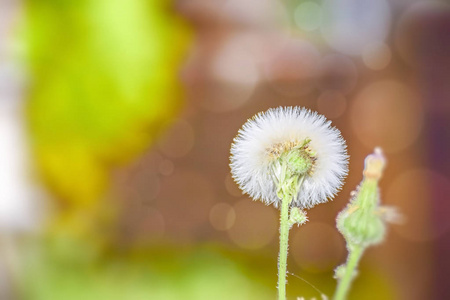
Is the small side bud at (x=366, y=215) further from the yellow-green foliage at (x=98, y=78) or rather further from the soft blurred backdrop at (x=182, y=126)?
the yellow-green foliage at (x=98, y=78)

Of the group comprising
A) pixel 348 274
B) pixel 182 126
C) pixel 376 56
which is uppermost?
pixel 376 56

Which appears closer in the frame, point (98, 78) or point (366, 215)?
point (366, 215)

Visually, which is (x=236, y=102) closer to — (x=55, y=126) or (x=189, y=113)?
(x=189, y=113)

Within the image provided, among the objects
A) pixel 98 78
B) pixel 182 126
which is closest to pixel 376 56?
pixel 182 126

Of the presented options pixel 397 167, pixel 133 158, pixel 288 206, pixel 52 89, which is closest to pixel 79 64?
pixel 52 89

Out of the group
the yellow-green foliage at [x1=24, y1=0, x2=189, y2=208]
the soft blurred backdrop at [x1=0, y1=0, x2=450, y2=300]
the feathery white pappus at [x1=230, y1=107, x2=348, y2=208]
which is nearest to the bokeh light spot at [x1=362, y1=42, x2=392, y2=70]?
the soft blurred backdrop at [x1=0, y1=0, x2=450, y2=300]

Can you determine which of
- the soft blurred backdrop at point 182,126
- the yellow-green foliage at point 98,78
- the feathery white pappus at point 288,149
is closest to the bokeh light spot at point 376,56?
the soft blurred backdrop at point 182,126

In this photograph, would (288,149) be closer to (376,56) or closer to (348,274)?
(348,274)
